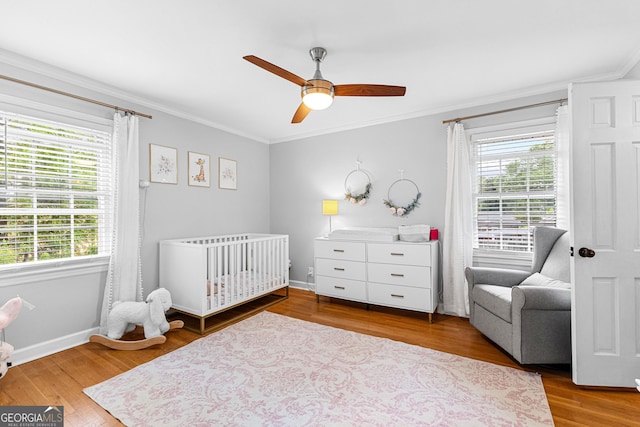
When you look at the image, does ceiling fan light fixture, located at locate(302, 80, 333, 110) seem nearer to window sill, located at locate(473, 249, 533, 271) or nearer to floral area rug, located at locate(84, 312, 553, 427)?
floral area rug, located at locate(84, 312, 553, 427)

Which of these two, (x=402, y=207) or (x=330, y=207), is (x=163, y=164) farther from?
(x=402, y=207)

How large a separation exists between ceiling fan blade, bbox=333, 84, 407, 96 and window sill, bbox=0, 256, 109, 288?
2.69 m

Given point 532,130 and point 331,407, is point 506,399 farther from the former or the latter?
point 532,130

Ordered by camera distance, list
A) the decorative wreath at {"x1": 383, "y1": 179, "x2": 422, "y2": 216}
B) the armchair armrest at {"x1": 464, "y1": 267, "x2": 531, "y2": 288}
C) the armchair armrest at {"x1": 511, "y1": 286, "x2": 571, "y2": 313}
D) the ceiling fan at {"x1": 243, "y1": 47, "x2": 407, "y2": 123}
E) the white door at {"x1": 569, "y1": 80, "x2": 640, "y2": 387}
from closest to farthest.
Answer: the white door at {"x1": 569, "y1": 80, "x2": 640, "y2": 387} → the ceiling fan at {"x1": 243, "y1": 47, "x2": 407, "y2": 123} → the armchair armrest at {"x1": 511, "y1": 286, "x2": 571, "y2": 313} → the armchair armrest at {"x1": 464, "y1": 267, "x2": 531, "y2": 288} → the decorative wreath at {"x1": 383, "y1": 179, "x2": 422, "y2": 216}

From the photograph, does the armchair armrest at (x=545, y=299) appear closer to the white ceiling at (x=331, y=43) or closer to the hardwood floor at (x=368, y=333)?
the hardwood floor at (x=368, y=333)

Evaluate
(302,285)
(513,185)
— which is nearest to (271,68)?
(513,185)

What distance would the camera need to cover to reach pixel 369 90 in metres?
2.08

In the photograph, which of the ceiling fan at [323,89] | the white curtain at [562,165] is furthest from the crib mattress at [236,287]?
the white curtain at [562,165]

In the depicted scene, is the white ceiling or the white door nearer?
the white ceiling

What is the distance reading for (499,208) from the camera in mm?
3209

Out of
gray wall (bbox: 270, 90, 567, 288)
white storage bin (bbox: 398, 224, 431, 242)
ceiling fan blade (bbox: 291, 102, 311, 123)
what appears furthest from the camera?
gray wall (bbox: 270, 90, 567, 288)

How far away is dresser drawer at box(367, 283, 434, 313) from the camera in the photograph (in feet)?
10.3

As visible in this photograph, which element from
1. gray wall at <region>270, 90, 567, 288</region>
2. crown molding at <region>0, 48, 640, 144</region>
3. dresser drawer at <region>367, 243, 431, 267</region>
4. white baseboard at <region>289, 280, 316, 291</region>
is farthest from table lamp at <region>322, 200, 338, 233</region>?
white baseboard at <region>289, 280, 316, 291</region>

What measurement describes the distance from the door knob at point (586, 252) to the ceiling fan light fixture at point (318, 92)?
200 centimetres
